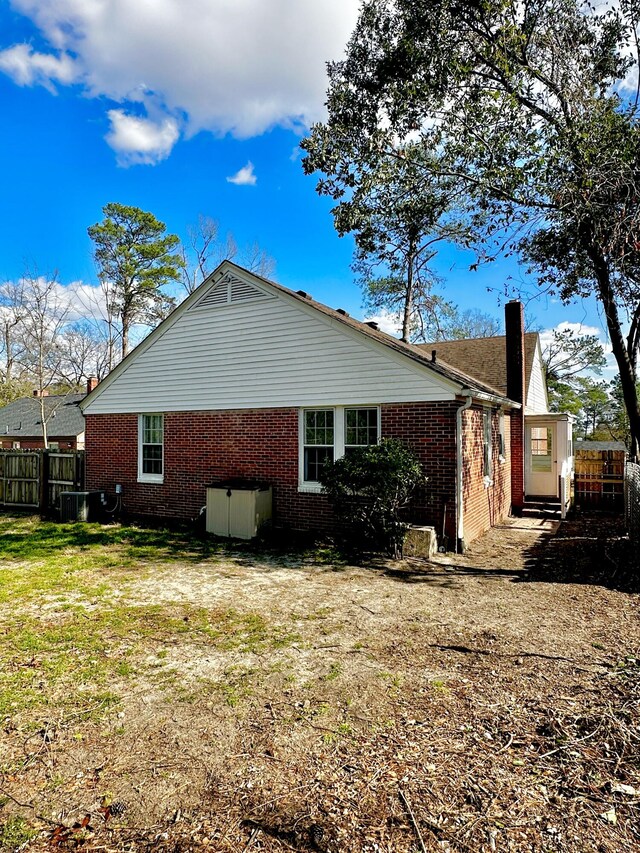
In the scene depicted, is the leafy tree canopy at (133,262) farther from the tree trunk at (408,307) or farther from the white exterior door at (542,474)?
the white exterior door at (542,474)

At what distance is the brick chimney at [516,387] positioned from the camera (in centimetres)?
1476

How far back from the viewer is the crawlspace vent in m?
11.7

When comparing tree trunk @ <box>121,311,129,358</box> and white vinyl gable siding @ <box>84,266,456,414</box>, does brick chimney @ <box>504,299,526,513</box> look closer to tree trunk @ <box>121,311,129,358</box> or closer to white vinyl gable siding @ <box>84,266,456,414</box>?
white vinyl gable siding @ <box>84,266,456,414</box>

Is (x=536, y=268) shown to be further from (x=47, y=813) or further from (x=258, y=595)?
(x=47, y=813)

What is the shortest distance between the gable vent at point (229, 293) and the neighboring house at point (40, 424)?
20911mm

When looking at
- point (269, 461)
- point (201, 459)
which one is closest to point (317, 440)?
point (269, 461)

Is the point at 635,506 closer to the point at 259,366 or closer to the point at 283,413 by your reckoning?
the point at 283,413

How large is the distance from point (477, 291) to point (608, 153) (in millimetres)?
3980

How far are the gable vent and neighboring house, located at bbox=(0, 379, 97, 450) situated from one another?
20.9 m

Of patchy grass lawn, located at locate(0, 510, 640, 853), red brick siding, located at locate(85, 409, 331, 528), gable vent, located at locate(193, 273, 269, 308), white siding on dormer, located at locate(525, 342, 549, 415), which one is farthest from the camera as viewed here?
white siding on dormer, located at locate(525, 342, 549, 415)

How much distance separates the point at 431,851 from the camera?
2.36 m

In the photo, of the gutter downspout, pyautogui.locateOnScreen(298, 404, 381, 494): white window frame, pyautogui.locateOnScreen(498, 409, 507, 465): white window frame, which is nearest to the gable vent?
pyautogui.locateOnScreen(298, 404, 381, 494): white window frame

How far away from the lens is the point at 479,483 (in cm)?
1087

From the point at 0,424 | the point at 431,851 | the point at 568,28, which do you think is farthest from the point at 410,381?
the point at 0,424
